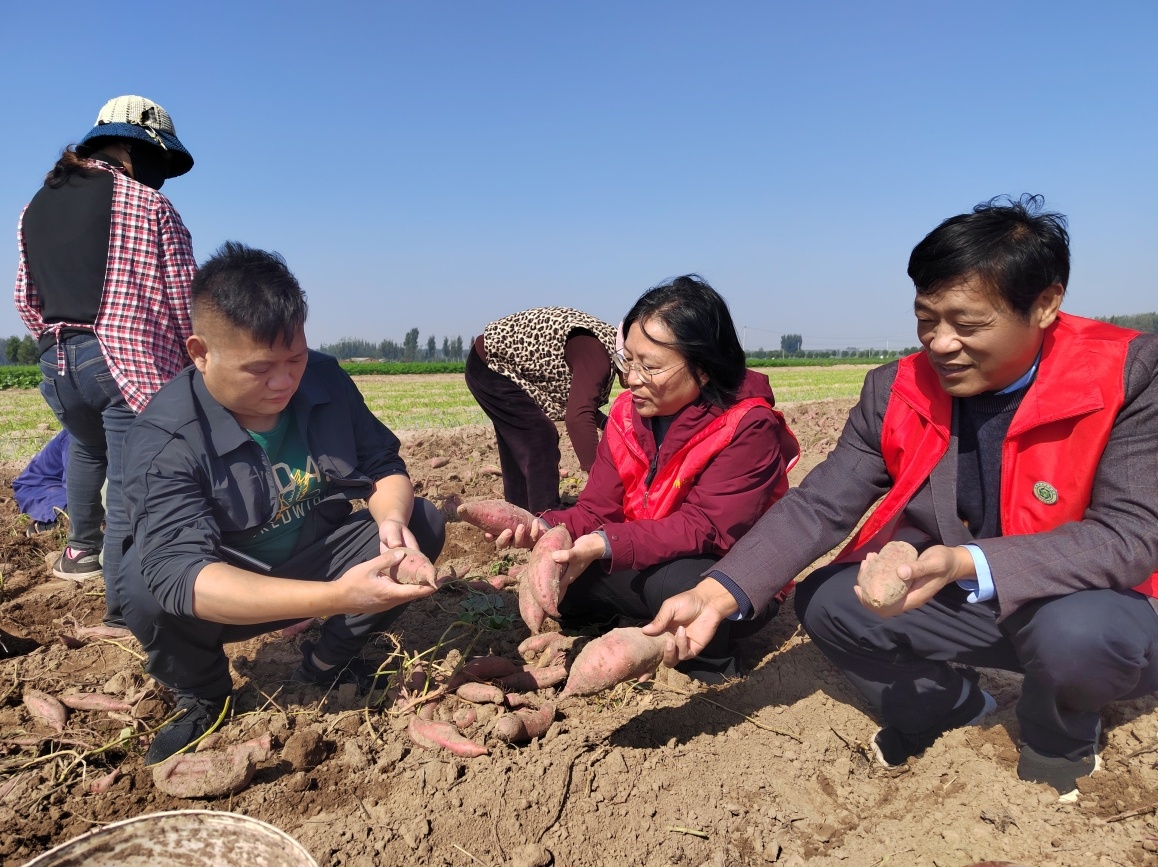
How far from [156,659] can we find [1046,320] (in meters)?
2.32

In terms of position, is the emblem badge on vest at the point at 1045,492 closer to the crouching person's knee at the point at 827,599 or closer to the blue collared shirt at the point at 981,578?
the blue collared shirt at the point at 981,578

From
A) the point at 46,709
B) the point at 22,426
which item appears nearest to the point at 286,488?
the point at 46,709

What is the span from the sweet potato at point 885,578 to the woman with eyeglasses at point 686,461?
0.74 metres

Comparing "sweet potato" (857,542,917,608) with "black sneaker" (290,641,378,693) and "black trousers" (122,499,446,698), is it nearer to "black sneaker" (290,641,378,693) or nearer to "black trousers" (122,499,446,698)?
"black trousers" (122,499,446,698)

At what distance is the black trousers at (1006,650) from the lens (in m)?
1.70

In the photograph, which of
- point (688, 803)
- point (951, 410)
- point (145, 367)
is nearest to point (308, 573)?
point (145, 367)

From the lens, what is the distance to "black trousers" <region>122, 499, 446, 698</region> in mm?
1988

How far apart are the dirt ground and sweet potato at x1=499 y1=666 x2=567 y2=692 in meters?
0.10

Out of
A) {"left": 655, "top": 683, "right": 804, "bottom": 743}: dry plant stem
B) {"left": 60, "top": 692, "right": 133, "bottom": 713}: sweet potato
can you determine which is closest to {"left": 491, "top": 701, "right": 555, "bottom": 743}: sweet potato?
{"left": 655, "top": 683, "right": 804, "bottom": 743}: dry plant stem

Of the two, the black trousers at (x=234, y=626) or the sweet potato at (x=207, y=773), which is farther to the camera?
the black trousers at (x=234, y=626)

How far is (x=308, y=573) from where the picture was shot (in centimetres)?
235

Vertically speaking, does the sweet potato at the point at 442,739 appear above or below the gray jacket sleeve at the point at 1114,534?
below

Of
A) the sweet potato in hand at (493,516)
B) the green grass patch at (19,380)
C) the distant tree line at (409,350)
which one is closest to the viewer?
the sweet potato in hand at (493,516)

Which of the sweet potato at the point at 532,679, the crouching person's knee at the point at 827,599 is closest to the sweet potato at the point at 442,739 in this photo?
the sweet potato at the point at 532,679
